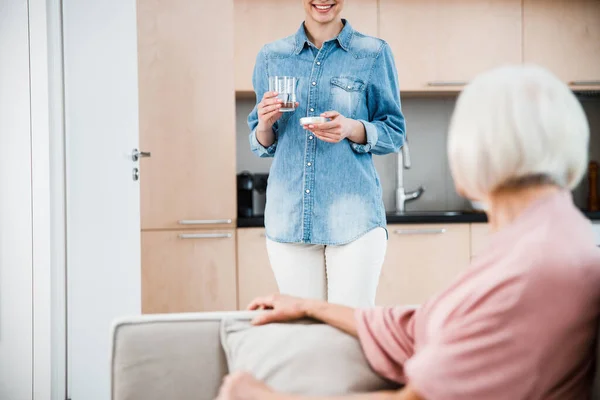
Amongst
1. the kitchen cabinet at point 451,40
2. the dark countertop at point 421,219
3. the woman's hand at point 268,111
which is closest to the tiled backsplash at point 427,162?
the kitchen cabinet at point 451,40

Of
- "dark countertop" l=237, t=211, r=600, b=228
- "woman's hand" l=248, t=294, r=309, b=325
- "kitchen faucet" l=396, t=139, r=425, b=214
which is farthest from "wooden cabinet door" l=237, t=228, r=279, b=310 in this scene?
"woman's hand" l=248, t=294, r=309, b=325

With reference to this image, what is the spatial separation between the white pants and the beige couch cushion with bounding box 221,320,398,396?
78 cm

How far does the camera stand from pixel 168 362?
1.24 m

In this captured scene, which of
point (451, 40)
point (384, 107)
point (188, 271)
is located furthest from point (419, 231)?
point (384, 107)

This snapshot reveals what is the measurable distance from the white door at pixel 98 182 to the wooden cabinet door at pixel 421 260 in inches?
50.9

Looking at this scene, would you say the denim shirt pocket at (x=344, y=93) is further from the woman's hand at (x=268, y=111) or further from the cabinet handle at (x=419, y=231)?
the cabinet handle at (x=419, y=231)

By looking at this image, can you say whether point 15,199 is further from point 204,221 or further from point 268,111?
point 204,221

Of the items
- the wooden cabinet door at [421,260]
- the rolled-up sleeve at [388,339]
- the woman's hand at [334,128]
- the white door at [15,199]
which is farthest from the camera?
the wooden cabinet door at [421,260]

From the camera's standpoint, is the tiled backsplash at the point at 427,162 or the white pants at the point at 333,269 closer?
the white pants at the point at 333,269

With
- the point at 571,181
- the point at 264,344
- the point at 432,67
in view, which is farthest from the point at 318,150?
the point at 432,67

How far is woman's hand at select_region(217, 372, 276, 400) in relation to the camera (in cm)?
103

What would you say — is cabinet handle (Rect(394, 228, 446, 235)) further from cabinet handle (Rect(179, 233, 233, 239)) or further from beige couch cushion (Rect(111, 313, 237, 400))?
beige couch cushion (Rect(111, 313, 237, 400))

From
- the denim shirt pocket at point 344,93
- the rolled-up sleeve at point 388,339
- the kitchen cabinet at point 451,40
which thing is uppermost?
the kitchen cabinet at point 451,40

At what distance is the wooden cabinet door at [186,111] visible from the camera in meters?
3.38
